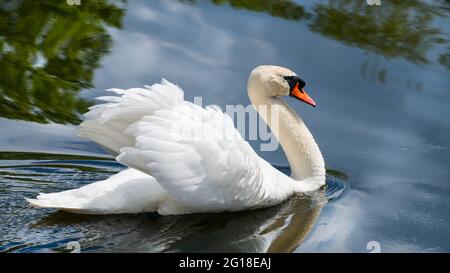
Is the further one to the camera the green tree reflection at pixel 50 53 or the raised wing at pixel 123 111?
the green tree reflection at pixel 50 53

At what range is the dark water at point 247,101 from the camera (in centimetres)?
671

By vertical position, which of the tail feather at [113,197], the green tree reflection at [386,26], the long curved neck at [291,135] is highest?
the green tree reflection at [386,26]

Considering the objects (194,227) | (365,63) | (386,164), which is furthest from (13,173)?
(365,63)

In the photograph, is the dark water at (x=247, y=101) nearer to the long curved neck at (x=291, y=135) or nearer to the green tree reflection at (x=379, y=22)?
the green tree reflection at (x=379, y=22)

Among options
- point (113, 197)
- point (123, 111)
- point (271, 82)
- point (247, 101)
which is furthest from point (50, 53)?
point (113, 197)

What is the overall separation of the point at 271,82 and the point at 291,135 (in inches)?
19.0

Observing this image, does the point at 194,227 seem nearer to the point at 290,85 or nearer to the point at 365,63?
the point at 290,85

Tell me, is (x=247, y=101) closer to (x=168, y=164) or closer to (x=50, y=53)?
(x=50, y=53)

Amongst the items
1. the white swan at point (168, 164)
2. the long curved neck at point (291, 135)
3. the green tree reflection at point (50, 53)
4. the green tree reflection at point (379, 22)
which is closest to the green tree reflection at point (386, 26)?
the green tree reflection at point (379, 22)

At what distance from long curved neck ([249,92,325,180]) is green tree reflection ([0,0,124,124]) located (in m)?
1.93

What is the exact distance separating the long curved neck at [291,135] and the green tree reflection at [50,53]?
1927 millimetres

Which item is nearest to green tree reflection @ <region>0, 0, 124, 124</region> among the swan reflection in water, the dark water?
the dark water

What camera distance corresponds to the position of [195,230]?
22.0ft

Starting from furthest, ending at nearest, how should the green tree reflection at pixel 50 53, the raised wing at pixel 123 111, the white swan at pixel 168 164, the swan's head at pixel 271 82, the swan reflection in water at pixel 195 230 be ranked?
the green tree reflection at pixel 50 53
the swan's head at pixel 271 82
the raised wing at pixel 123 111
the white swan at pixel 168 164
the swan reflection in water at pixel 195 230
